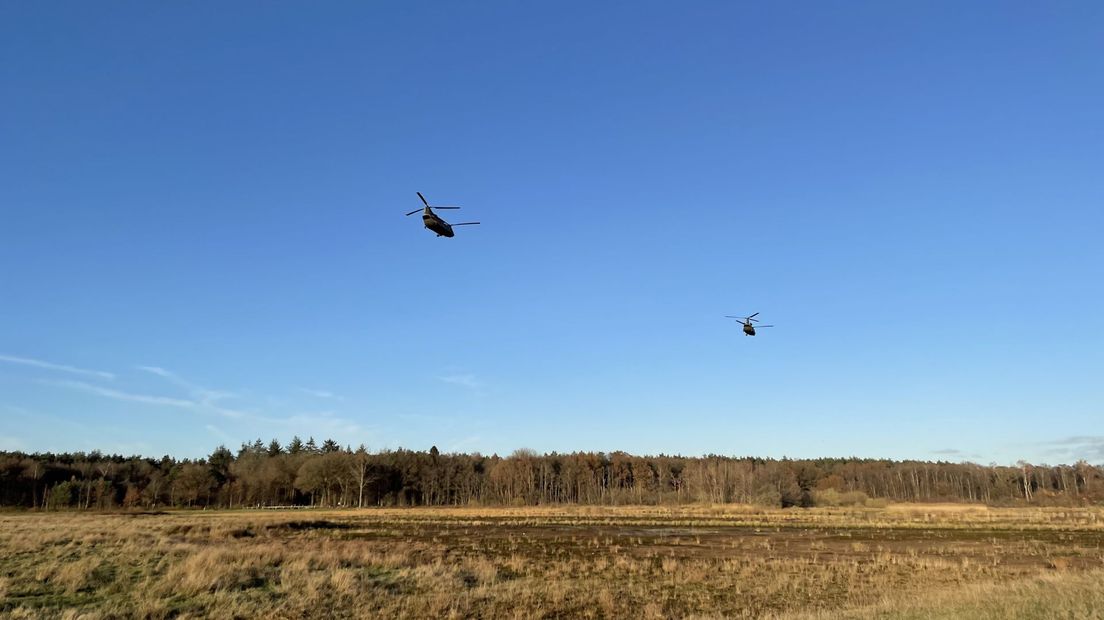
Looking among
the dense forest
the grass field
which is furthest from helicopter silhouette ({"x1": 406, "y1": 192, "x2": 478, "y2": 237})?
the dense forest

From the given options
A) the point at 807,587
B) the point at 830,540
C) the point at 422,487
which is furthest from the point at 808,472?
the point at 807,587

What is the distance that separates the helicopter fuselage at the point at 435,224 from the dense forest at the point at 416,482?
10327 centimetres

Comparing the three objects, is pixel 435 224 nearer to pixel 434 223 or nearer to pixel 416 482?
pixel 434 223

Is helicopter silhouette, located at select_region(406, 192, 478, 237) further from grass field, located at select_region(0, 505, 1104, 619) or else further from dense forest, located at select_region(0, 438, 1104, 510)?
dense forest, located at select_region(0, 438, 1104, 510)

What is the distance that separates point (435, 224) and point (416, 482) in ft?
439

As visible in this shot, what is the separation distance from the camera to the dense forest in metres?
120

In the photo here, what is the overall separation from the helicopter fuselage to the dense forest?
103267mm

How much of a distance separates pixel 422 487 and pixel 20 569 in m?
128

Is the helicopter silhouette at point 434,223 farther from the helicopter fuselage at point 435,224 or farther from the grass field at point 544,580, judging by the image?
the grass field at point 544,580

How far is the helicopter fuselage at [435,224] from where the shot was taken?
19375mm

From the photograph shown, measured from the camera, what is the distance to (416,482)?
14488 centimetres

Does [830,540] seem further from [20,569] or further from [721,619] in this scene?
[20,569]

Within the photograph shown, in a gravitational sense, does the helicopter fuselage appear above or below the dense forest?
above

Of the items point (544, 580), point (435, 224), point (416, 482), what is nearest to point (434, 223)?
point (435, 224)
